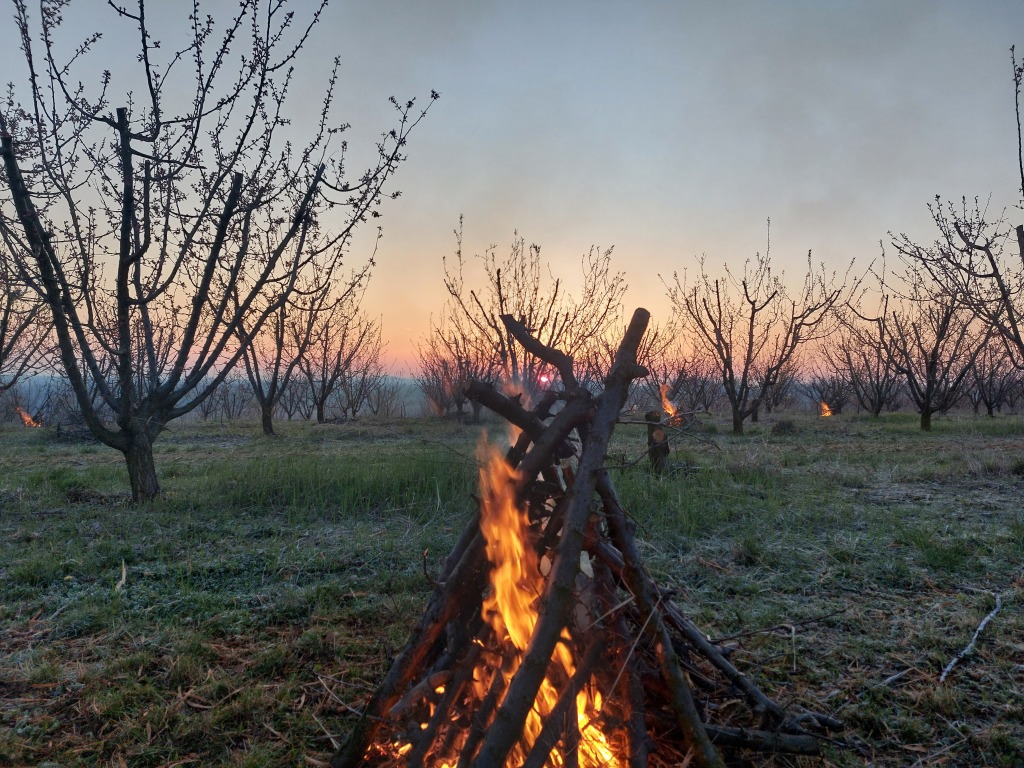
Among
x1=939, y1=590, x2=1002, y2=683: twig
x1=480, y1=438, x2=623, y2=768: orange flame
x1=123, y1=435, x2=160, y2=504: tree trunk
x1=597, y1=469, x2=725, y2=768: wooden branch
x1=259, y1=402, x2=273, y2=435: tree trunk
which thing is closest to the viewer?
x1=597, y1=469, x2=725, y2=768: wooden branch

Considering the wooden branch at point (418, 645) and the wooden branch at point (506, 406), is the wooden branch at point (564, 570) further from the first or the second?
the wooden branch at point (418, 645)

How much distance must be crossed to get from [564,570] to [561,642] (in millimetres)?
336

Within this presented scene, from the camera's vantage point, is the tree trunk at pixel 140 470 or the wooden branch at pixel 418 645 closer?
the wooden branch at pixel 418 645

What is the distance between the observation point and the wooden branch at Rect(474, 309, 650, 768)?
154cm

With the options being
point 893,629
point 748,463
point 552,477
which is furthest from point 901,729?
point 748,463

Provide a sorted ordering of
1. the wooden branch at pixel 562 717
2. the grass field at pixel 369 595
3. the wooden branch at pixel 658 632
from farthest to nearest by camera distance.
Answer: the grass field at pixel 369 595 < the wooden branch at pixel 658 632 < the wooden branch at pixel 562 717

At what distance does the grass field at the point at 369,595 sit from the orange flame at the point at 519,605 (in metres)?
0.64

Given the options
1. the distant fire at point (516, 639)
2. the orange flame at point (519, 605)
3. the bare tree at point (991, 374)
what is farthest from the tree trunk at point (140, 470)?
the bare tree at point (991, 374)

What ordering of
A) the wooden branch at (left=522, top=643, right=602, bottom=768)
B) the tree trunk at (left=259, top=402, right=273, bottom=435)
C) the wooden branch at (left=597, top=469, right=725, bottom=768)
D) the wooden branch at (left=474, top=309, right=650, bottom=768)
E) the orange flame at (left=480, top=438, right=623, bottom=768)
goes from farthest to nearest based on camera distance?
1. the tree trunk at (left=259, top=402, right=273, bottom=435)
2. the orange flame at (left=480, top=438, right=623, bottom=768)
3. the wooden branch at (left=597, top=469, right=725, bottom=768)
4. the wooden branch at (left=522, top=643, right=602, bottom=768)
5. the wooden branch at (left=474, top=309, right=650, bottom=768)

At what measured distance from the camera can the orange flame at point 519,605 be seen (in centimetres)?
189

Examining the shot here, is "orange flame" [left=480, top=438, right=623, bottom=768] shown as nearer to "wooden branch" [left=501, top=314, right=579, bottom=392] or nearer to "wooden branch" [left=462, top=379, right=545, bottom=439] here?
"wooden branch" [left=462, top=379, right=545, bottom=439]

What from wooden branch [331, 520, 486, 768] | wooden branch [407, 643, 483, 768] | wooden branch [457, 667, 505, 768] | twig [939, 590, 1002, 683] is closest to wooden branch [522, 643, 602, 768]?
wooden branch [457, 667, 505, 768]

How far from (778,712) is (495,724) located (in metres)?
1.16

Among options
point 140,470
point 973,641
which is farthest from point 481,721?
point 140,470
